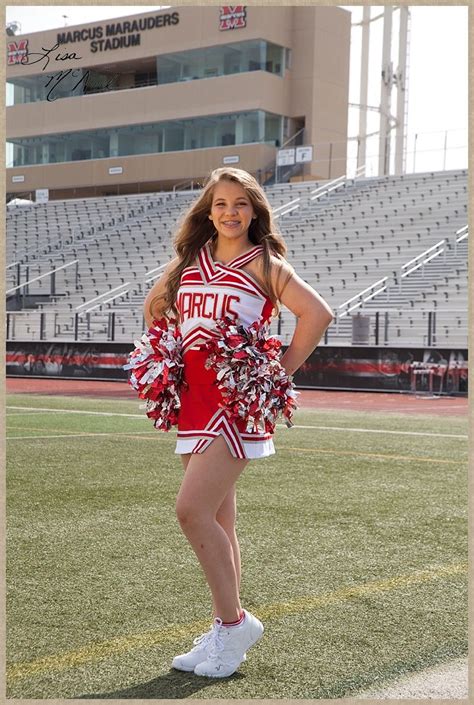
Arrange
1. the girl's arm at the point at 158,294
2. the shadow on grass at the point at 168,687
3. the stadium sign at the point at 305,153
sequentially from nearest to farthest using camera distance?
the shadow on grass at the point at 168,687
the girl's arm at the point at 158,294
the stadium sign at the point at 305,153

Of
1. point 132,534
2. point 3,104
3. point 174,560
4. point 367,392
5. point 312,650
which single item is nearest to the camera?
point 3,104

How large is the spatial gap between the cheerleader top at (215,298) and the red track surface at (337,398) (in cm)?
1147

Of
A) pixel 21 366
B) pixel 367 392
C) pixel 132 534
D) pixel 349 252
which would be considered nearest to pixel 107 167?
pixel 349 252

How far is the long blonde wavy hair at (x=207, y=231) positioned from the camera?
3.48 metres

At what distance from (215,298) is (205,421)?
1.31 ft

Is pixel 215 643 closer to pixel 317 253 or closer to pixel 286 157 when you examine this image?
pixel 317 253

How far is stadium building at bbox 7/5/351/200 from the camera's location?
41.8 meters

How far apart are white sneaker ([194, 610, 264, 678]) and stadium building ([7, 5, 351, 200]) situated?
36542 mm

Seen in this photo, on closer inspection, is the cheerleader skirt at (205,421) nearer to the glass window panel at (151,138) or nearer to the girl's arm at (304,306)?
the girl's arm at (304,306)

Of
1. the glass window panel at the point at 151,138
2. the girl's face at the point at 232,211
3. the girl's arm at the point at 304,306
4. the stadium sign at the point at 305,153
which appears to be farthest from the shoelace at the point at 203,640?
the glass window panel at the point at 151,138

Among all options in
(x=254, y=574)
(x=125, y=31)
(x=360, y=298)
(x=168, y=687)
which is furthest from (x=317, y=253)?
(x=168, y=687)

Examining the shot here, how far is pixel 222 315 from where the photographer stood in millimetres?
3346

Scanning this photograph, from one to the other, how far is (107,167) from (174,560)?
42.2m

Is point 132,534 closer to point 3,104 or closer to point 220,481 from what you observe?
point 220,481
